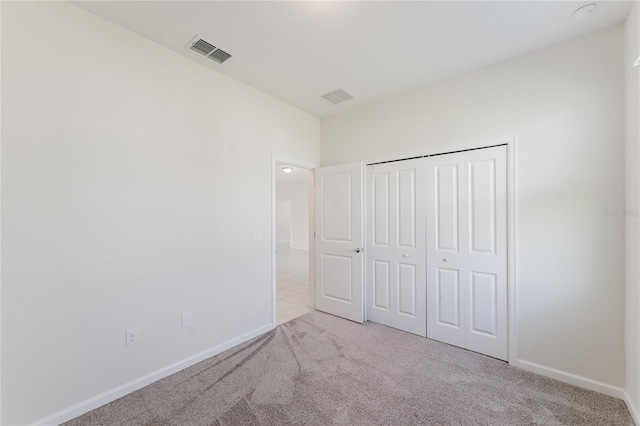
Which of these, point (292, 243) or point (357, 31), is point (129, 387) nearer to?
Result: point (357, 31)

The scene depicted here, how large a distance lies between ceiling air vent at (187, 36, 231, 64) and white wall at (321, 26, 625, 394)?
2.44m

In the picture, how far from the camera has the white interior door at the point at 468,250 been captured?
7.97ft

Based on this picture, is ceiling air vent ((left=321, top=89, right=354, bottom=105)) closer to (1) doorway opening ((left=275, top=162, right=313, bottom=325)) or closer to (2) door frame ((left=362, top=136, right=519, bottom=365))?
(1) doorway opening ((left=275, top=162, right=313, bottom=325))

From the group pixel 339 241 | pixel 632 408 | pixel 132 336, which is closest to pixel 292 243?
pixel 339 241

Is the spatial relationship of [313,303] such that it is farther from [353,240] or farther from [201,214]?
[201,214]

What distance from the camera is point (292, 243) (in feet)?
35.7

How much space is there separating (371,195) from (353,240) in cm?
63

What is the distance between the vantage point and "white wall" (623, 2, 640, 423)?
5.53 ft

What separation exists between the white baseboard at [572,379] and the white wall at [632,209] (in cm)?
11

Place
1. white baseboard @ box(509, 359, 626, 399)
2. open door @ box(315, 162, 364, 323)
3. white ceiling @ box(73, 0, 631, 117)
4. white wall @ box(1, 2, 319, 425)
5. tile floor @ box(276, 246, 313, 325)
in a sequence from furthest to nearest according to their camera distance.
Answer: tile floor @ box(276, 246, 313, 325)
open door @ box(315, 162, 364, 323)
white baseboard @ box(509, 359, 626, 399)
white ceiling @ box(73, 0, 631, 117)
white wall @ box(1, 2, 319, 425)

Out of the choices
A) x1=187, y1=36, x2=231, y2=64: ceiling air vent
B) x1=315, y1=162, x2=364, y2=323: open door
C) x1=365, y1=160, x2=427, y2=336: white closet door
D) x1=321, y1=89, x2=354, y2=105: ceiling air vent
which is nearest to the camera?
x1=187, y1=36, x2=231, y2=64: ceiling air vent

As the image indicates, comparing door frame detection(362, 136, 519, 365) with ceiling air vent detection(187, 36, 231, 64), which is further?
door frame detection(362, 136, 519, 365)

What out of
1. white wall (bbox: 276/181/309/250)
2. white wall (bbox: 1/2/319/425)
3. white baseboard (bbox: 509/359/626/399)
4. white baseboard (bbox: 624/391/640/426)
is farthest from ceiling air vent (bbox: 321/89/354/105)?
white wall (bbox: 276/181/309/250)

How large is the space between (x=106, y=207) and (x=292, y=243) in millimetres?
9057
